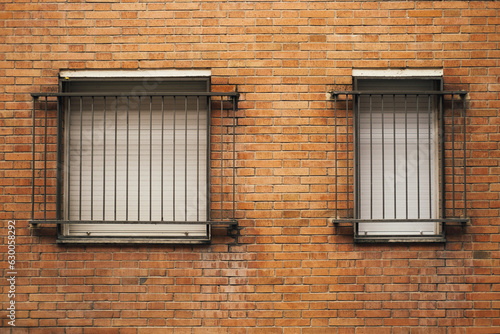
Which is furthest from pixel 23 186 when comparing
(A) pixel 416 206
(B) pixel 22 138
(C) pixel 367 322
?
(A) pixel 416 206

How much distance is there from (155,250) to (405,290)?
7.50ft

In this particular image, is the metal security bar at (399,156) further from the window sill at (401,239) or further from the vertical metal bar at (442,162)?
the window sill at (401,239)

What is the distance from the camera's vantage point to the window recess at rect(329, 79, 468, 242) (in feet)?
13.2

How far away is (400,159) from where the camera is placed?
13.6 ft

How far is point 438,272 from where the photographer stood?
4008 mm

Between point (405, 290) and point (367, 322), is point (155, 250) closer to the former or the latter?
point (367, 322)

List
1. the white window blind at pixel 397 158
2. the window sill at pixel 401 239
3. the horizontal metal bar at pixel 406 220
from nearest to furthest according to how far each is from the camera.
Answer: the horizontal metal bar at pixel 406 220, the window sill at pixel 401 239, the white window blind at pixel 397 158

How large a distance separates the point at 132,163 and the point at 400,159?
98.9 inches

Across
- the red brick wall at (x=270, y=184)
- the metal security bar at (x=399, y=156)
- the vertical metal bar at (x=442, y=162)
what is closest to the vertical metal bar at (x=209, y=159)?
the red brick wall at (x=270, y=184)

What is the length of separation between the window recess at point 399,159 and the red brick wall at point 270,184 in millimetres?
118

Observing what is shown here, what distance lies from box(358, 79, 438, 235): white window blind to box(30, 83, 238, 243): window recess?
1.24 meters

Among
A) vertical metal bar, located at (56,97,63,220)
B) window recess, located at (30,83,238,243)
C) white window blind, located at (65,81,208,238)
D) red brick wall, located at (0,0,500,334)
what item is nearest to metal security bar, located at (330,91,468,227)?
red brick wall, located at (0,0,500,334)

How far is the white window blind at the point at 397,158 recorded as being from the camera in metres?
4.13

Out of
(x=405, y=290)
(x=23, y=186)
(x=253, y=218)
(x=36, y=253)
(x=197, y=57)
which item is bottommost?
(x=405, y=290)
